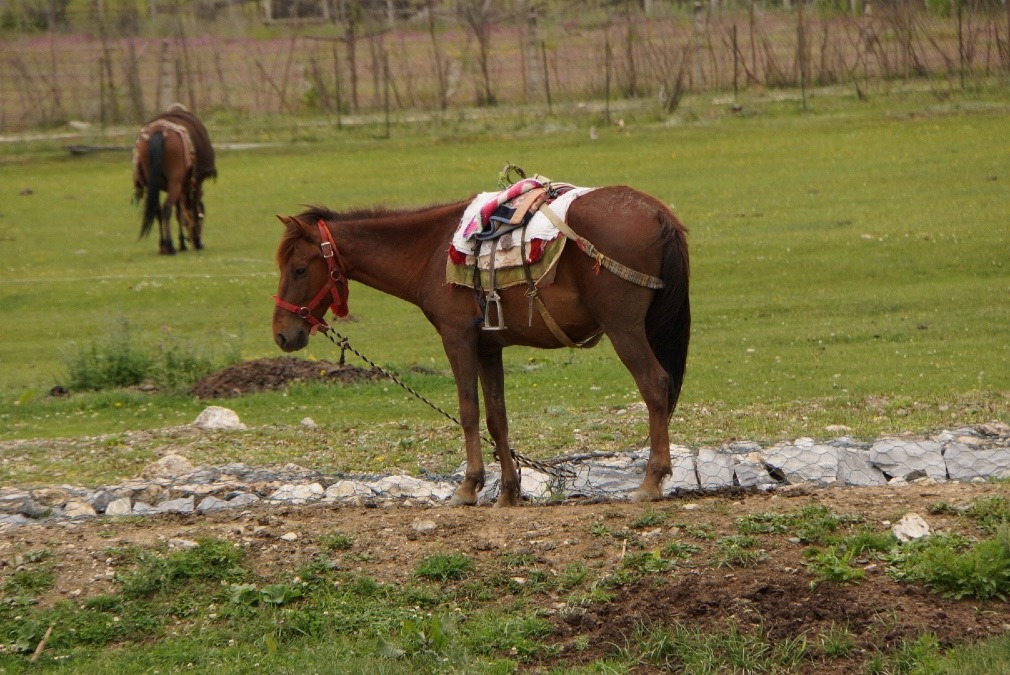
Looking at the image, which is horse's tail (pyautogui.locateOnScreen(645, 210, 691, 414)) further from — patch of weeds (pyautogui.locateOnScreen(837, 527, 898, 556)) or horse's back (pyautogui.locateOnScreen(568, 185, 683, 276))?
patch of weeds (pyautogui.locateOnScreen(837, 527, 898, 556))

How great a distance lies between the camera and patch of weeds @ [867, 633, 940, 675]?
20.2ft

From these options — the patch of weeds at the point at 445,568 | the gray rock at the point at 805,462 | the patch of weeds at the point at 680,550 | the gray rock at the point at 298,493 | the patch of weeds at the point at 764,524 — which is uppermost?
the patch of weeds at the point at 764,524

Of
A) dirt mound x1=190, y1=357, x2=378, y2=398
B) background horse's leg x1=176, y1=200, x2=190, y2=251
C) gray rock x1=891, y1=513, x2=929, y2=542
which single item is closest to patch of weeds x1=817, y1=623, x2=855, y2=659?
gray rock x1=891, y1=513, x2=929, y2=542

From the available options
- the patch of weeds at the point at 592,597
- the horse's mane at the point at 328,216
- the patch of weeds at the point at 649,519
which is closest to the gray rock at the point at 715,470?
the patch of weeds at the point at 649,519

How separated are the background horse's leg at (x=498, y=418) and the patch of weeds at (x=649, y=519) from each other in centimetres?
148

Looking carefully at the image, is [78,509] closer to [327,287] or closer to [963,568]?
[327,287]

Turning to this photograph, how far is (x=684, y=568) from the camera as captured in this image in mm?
7098

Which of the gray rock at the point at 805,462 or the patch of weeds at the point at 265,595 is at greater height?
the patch of weeds at the point at 265,595

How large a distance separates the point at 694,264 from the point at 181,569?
14.0 m

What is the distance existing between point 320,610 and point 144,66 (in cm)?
3888

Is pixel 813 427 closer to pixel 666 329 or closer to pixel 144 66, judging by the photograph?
pixel 666 329

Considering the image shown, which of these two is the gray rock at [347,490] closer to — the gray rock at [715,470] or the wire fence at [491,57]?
the gray rock at [715,470]

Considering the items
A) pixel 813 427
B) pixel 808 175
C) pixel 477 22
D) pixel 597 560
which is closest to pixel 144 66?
pixel 477 22

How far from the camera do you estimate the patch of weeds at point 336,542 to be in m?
7.67
